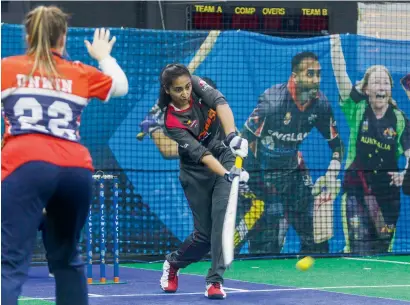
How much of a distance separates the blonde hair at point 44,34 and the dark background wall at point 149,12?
28.5ft

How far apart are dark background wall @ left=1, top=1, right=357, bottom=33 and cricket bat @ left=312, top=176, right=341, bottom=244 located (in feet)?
8.85

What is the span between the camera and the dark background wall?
45.9ft

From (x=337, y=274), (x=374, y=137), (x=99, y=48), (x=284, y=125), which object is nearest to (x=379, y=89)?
(x=374, y=137)

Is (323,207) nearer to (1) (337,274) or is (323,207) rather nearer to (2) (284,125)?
(2) (284,125)

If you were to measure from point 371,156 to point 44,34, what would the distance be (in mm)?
8155

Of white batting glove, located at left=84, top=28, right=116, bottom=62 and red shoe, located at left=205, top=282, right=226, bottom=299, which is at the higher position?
white batting glove, located at left=84, top=28, right=116, bottom=62

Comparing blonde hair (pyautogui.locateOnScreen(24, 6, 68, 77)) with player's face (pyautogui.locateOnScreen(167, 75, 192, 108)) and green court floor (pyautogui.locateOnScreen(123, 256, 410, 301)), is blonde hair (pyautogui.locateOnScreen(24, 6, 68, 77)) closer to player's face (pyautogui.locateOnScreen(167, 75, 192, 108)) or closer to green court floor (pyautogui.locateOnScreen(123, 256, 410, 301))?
player's face (pyautogui.locateOnScreen(167, 75, 192, 108))

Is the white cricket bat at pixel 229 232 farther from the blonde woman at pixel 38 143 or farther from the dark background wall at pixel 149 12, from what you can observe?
the dark background wall at pixel 149 12

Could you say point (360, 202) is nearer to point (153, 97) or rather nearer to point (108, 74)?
point (153, 97)

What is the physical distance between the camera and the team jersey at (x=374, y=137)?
12.7 metres

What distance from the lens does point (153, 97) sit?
12.0 metres

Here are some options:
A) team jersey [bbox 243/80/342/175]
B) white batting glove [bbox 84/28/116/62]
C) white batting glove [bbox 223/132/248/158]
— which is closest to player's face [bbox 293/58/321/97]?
team jersey [bbox 243/80/342/175]

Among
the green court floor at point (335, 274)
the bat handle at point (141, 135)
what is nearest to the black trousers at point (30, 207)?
the green court floor at point (335, 274)

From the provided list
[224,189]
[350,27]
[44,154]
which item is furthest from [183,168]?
[350,27]
